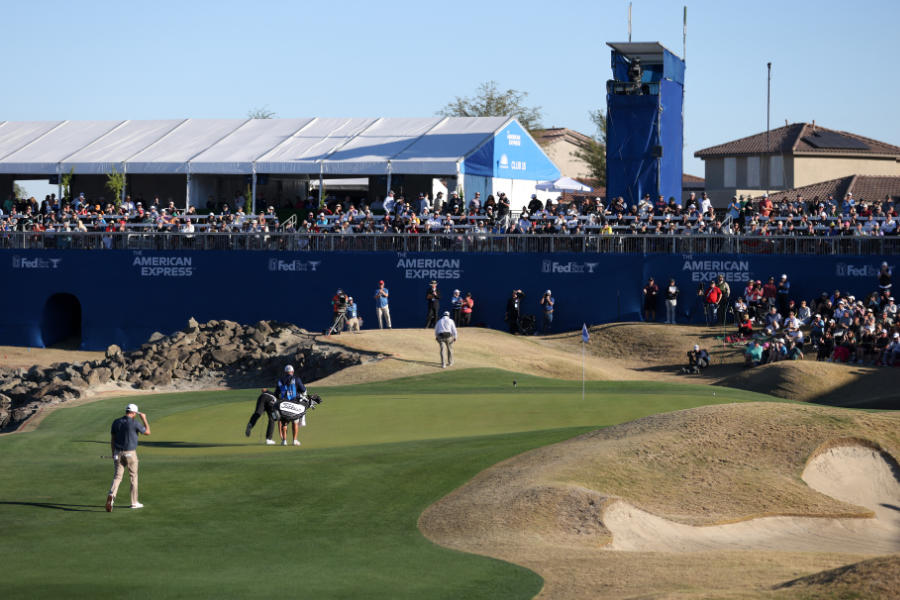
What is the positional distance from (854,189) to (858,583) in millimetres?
61322

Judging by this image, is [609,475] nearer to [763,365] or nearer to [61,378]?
[763,365]

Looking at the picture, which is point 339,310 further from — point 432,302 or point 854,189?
point 854,189

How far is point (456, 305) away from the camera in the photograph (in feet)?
151

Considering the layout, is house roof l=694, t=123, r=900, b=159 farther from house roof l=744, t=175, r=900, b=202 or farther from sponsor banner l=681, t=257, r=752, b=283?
sponsor banner l=681, t=257, r=752, b=283

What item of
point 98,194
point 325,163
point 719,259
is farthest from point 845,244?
point 98,194

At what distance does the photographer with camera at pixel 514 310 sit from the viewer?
4525 cm

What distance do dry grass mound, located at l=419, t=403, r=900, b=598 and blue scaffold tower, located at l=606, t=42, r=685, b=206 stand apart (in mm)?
28406

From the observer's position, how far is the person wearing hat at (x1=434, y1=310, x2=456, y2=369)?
1372 inches

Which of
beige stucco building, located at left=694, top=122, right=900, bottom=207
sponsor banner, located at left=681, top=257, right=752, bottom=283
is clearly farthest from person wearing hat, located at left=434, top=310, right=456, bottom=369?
beige stucco building, located at left=694, top=122, right=900, bottom=207

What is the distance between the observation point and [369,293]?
4741cm

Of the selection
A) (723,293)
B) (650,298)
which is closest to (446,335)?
(650,298)

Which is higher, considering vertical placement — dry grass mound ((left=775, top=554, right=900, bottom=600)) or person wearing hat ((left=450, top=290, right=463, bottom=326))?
person wearing hat ((left=450, top=290, right=463, bottom=326))

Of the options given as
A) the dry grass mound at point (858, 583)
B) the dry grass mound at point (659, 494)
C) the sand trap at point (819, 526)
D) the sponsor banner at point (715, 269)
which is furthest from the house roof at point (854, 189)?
the dry grass mound at point (858, 583)

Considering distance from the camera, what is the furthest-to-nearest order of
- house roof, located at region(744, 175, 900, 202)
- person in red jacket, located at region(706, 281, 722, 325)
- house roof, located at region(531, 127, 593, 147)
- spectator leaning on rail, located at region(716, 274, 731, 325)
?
house roof, located at region(531, 127, 593, 147) < house roof, located at region(744, 175, 900, 202) < spectator leaning on rail, located at region(716, 274, 731, 325) < person in red jacket, located at region(706, 281, 722, 325)
